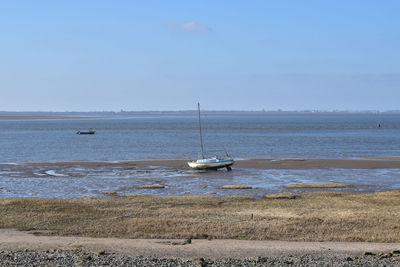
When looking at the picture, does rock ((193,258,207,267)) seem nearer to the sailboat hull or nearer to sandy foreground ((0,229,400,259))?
sandy foreground ((0,229,400,259))

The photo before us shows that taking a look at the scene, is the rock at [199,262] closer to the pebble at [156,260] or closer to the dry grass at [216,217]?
the pebble at [156,260]

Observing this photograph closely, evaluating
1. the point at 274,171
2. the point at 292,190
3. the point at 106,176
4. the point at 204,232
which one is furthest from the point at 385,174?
the point at 204,232

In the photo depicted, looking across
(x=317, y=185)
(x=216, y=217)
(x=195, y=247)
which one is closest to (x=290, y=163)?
(x=317, y=185)

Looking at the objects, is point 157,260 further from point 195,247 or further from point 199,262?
point 195,247

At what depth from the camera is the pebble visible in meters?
20.2

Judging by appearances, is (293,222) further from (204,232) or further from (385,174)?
(385,174)

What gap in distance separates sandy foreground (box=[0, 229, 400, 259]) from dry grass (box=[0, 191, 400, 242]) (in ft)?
3.07

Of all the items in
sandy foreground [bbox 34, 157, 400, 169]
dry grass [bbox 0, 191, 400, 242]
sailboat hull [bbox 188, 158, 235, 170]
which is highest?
dry grass [bbox 0, 191, 400, 242]

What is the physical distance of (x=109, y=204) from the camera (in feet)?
113

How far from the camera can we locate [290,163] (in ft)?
224

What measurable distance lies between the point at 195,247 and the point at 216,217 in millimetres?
6407

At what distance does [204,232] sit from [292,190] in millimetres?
20044

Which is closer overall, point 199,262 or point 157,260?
point 199,262

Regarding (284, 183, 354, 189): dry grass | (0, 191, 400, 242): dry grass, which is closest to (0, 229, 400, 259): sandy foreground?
(0, 191, 400, 242): dry grass
